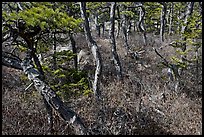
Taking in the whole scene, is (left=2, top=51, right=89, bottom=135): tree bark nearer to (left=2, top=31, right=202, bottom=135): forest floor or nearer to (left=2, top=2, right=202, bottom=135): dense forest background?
(left=2, top=2, right=202, bottom=135): dense forest background

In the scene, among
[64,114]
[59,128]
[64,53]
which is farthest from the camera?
[59,128]

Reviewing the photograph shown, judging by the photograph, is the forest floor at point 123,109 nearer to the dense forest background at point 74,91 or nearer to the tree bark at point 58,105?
the dense forest background at point 74,91

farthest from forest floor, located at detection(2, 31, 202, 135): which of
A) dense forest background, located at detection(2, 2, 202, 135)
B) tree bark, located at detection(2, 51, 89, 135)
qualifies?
tree bark, located at detection(2, 51, 89, 135)

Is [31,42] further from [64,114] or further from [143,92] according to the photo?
[143,92]

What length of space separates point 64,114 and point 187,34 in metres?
7.12

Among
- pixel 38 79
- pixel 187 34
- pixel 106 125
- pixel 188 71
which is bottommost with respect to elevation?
pixel 188 71

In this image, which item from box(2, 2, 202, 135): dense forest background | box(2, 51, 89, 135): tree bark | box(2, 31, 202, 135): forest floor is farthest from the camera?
box(2, 31, 202, 135): forest floor

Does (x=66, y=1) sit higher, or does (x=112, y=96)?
(x=66, y=1)

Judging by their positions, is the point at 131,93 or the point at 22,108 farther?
the point at 131,93

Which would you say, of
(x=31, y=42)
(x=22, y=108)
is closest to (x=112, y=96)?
(x=22, y=108)

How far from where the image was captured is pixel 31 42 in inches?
216

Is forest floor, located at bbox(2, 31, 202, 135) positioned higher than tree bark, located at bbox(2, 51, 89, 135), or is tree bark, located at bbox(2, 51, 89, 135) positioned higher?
tree bark, located at bbox(2, 51, 89, 135)

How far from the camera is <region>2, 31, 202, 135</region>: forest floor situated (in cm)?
745

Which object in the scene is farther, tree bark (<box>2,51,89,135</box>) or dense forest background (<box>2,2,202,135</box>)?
dense forest background (<box>2,2,202,135</box>)
